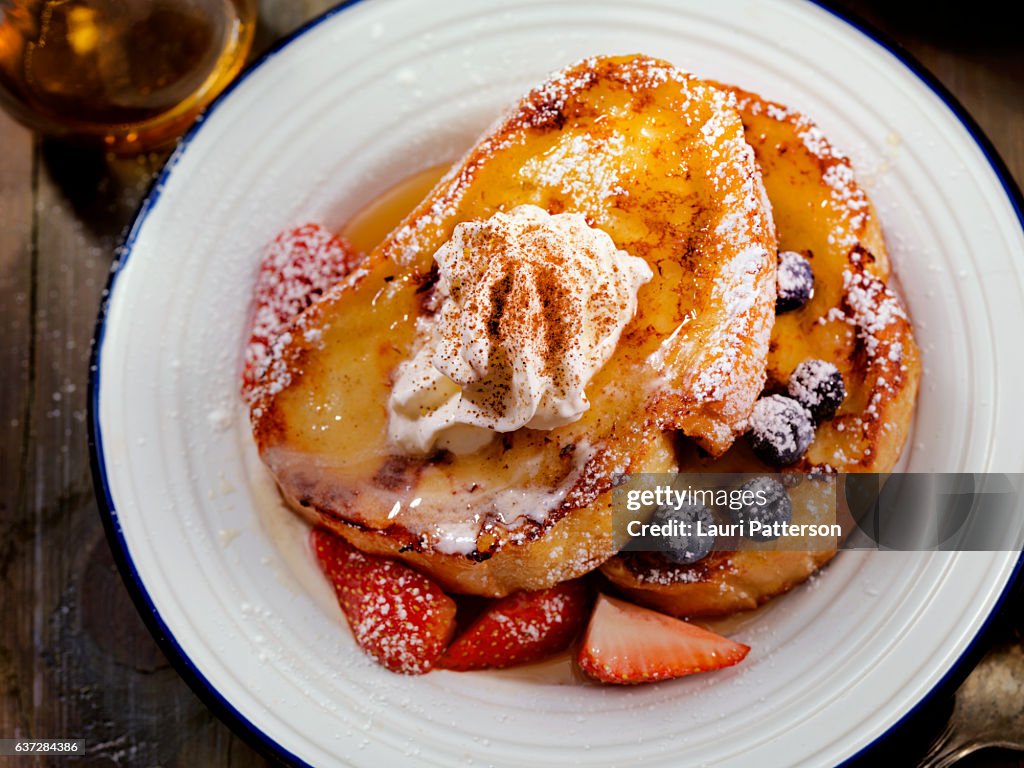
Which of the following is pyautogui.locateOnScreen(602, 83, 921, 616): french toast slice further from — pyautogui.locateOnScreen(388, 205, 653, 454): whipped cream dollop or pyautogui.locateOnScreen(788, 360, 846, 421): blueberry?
pyautogui.locateOnScreen(388, 205, 653, 454): whipped cream dollop

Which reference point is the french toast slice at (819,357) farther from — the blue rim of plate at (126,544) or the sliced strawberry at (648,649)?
the blue rim of plate at (126,544)

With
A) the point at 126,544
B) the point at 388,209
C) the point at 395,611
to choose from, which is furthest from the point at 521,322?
the point at 126,544

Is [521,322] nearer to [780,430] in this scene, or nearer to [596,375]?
[596,375]

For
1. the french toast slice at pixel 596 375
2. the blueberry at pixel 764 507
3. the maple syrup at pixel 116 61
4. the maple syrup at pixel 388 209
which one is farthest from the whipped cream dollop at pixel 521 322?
the maple syrup at pixel 116 61

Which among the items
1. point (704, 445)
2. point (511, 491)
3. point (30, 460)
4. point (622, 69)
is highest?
point (622, 69)

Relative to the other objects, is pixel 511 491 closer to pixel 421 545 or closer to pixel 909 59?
pixel 421 545

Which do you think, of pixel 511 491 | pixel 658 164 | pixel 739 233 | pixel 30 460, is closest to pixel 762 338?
pixel 739 233

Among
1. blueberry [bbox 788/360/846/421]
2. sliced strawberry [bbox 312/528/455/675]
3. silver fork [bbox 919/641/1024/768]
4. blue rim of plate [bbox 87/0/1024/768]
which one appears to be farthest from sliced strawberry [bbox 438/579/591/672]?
silver fork [bbox 919/641/1024/768]
